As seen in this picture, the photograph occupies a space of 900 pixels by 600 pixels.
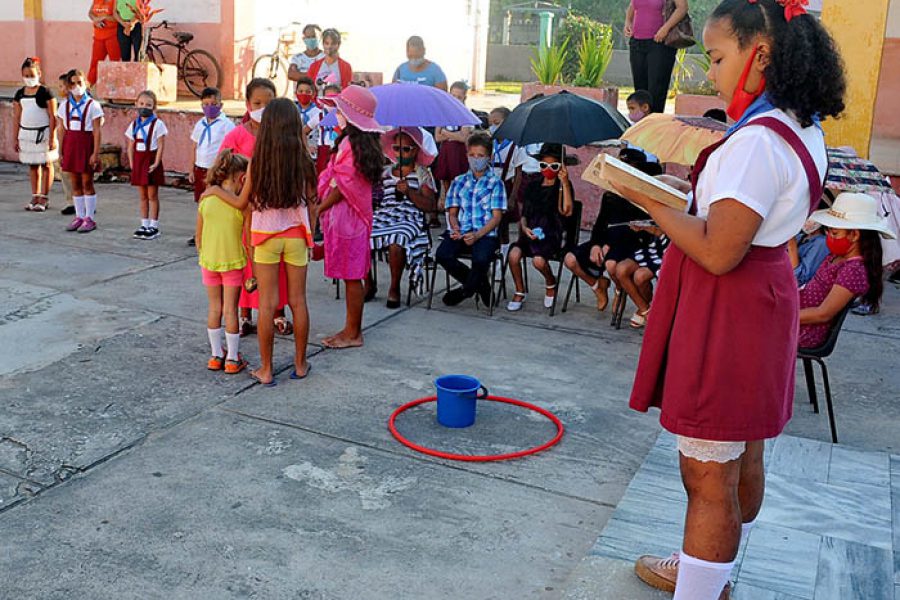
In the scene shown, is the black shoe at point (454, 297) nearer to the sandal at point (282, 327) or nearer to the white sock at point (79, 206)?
the sandal at point (282, 327)

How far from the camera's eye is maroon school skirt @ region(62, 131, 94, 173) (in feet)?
30.6

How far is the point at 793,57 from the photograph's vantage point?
8.16 feet

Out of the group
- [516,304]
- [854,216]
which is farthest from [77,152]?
[854,216]

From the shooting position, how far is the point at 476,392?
483cm

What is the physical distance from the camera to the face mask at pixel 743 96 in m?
2.56

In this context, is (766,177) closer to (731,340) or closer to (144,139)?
(731,340)

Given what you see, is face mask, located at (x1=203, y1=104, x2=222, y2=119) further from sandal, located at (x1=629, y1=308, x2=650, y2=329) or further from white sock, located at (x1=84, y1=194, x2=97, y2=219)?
sandal, located at (x1=629, y1=308, x2=650, y2=329)

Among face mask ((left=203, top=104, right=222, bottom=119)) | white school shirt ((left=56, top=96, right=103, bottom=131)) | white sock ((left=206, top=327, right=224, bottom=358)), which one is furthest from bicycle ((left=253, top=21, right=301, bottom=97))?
white sock ((left=206, top=327, right=224, bottom=358))

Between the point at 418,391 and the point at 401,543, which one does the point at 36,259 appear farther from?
A: the point at 401,543

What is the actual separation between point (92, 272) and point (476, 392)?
4.34m

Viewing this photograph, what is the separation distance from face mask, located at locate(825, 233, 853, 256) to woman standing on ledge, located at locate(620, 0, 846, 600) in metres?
2.41

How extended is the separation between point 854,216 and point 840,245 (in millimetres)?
161

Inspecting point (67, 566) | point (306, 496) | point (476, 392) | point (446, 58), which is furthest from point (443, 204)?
point (446, 58)

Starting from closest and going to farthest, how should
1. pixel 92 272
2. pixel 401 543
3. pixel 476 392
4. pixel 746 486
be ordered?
pixel 746 486 < pixel 401 543 < pixel 476 392 < pixel 92 272
